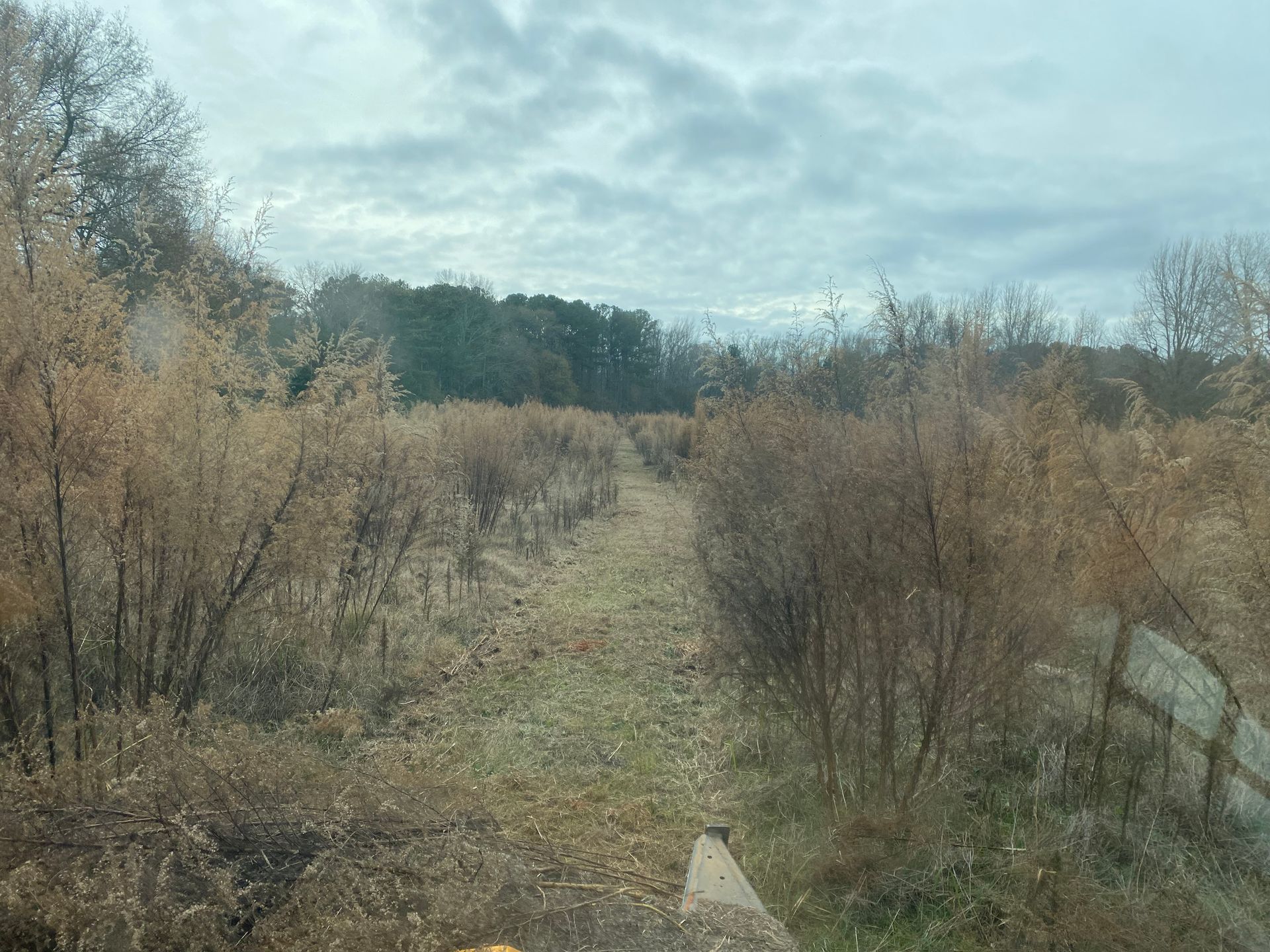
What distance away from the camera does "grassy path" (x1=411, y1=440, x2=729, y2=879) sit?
13.9 feet

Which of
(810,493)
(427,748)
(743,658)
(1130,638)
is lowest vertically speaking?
(427,748)

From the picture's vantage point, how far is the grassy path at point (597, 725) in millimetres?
4238

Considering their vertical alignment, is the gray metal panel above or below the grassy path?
above

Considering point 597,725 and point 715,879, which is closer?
point 715,879

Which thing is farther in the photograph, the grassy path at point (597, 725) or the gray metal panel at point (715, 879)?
the grassy path at point (597, 725)

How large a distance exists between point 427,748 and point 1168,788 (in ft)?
13.7

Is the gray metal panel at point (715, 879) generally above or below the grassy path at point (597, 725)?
above

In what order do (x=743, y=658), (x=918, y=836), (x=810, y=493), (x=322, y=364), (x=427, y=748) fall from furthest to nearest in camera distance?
1. (x=322, y=364)
2. (x=427, y=748)
3. (x=743, y=658)
4. (x=810, y=493)
5. (x=918, y=836)

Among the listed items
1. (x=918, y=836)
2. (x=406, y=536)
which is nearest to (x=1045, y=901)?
(x=918, y=836)

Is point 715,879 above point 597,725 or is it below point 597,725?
above

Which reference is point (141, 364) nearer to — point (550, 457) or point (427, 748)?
point (427, 748)

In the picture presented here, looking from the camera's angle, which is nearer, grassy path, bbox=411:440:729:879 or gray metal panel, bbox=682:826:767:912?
gray metal panel, bbox=682:826:767:912

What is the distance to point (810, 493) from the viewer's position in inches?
152

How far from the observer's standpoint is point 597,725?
18.5ft
